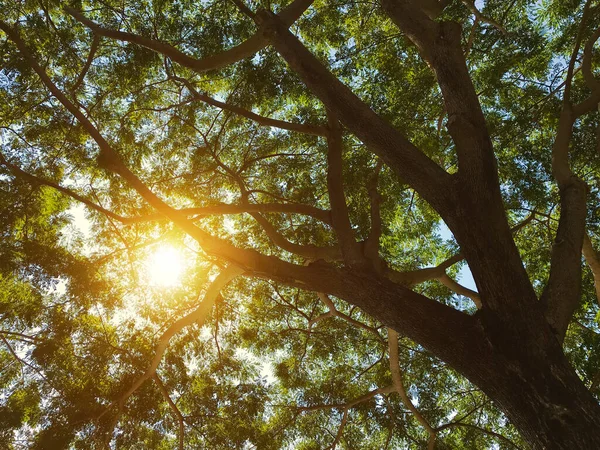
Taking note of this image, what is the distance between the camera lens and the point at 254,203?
275 inches

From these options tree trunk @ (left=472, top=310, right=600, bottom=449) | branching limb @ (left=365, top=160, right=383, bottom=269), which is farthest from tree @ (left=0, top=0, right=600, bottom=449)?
tree trunk @ (left=472, top=310, right=600, bottom=449)

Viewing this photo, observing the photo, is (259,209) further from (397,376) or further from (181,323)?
(397,376)

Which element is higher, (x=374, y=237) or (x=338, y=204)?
(x=338, y=204)

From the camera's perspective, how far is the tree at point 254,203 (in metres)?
5.06

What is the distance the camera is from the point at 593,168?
6496 millimetres

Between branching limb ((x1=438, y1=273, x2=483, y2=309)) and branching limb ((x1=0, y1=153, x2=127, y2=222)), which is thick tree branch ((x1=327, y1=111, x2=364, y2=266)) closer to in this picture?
branching limb ((x1=438, y1=273, x2=483, y2=309))

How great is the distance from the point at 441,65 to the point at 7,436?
647 centimetres

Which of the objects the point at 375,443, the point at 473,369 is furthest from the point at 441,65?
the point at 375,443

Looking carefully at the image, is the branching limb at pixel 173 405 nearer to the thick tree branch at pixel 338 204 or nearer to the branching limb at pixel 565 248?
the thick tree branch at pixel 338 204

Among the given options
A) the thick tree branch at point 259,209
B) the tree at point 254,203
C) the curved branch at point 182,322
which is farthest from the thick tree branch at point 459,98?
the curved branch at point 182,322

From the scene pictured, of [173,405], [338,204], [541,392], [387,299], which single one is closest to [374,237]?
[338,204]

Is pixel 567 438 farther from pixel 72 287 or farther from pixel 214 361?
pixel 214 361

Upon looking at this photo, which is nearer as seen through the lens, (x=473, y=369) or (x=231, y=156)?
(x=473, y=369)

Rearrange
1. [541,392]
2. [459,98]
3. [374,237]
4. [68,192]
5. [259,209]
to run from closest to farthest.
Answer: [541,392]
[459,98]
[374,237]
[68,192]
[259,209]
